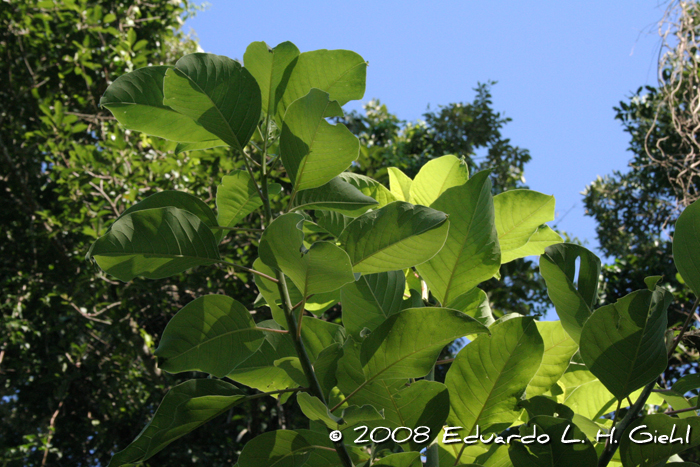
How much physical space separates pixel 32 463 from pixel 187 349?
4860mm

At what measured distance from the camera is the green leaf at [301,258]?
1.49ft

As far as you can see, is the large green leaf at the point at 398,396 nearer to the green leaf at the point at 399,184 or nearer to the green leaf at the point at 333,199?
the green leaf at the point at 333,199

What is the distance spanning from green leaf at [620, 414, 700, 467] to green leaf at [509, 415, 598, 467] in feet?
0.15

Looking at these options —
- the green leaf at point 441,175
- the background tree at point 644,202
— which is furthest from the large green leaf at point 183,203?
the background tree at point 644,202

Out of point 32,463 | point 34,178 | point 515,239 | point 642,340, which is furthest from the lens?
point 34,178

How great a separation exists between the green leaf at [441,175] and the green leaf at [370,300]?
200 millimetres

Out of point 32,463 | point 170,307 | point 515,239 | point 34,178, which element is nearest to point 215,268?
point 170,307

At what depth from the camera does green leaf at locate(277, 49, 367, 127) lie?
607 mm

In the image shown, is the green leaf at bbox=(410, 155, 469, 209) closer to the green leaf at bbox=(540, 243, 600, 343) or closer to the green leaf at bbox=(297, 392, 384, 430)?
the green leaf at bbox=(540, 243, 600, 343)

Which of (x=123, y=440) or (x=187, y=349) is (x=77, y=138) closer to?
(x=123, y=440)

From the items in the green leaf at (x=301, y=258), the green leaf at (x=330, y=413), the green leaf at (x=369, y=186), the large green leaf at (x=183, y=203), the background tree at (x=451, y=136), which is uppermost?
the background tree at (x=451, y=136)

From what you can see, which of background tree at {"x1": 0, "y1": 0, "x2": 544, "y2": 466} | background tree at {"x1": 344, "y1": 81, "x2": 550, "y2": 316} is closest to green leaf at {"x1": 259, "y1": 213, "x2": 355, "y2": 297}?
background tree at {"x1": 0, "y1": 0, "x2": 544, "y2": 466}

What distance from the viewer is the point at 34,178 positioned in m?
4.59

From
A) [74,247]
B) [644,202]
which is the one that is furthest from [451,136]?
[74,247]
